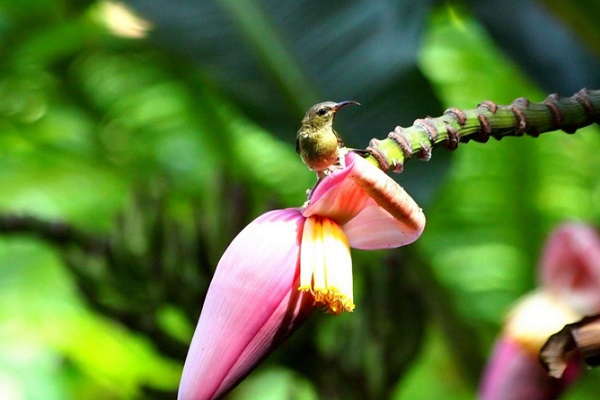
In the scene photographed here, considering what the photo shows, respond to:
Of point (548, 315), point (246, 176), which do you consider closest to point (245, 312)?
point (548, 315)

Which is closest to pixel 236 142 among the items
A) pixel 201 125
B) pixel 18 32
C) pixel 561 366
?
pixel 201 125

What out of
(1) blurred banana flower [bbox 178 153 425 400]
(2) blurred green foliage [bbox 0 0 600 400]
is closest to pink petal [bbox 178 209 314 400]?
(1) blurred banana flower [bbox 178 153 425 400]

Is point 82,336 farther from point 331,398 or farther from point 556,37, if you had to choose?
point 556,37

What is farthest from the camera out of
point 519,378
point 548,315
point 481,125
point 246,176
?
point 246,176

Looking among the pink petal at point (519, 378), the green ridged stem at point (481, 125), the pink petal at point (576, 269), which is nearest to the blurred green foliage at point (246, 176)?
the pink petal at point (576, 269)

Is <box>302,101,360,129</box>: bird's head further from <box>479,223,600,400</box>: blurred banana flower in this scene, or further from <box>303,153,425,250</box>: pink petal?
<box>479,223,600,400</box>: blurred banana flower

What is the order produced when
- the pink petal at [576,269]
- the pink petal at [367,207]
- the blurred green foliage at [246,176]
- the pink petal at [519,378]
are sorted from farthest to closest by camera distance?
the blurred green foliage at [246,176] → the pink petal at [576,269] → the pink petal at [519,378] → the pink petal at [367,207]

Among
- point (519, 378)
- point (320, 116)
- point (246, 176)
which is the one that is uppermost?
point (246, 176)

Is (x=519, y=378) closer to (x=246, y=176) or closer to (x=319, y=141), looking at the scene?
(x=319, y=141)

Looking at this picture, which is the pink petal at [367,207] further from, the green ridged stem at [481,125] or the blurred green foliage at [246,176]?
the blurred green foliage at [246,176]
